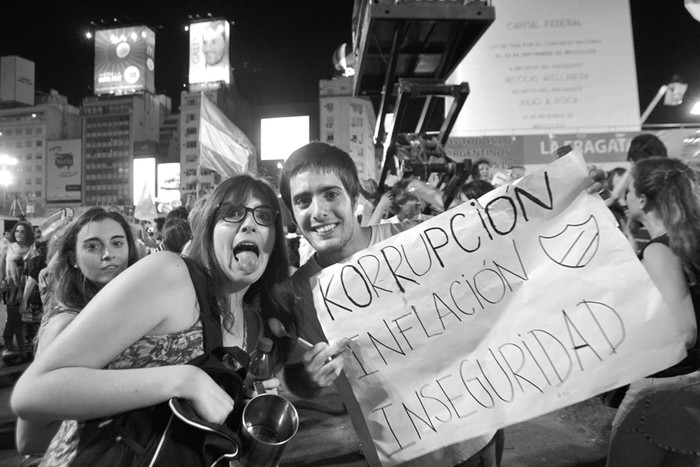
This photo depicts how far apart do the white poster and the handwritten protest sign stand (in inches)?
386

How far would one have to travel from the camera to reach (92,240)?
2.77 metres

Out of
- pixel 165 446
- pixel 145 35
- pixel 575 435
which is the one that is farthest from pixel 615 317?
pixel 145 35

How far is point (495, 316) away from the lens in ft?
6.15

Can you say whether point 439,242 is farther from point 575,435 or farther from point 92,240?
point 575,435

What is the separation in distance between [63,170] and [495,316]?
106590mm

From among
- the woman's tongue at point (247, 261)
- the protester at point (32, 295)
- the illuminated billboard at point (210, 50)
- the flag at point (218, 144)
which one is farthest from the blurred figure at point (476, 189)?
the illuminated billboard at point (210, 50)

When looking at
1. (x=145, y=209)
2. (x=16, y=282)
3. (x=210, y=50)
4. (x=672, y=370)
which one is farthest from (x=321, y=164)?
(x=210, y=50)

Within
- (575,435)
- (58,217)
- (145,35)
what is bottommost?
(575,435)

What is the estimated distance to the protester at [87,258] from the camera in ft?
8.18

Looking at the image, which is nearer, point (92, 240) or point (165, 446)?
point (165, 446)

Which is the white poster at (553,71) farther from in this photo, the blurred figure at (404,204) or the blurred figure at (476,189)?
the blurred figure at (476,189)

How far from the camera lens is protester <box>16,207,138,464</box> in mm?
2492

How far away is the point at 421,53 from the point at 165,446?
18.2 ft

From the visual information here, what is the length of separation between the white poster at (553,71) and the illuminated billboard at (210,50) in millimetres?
63520
